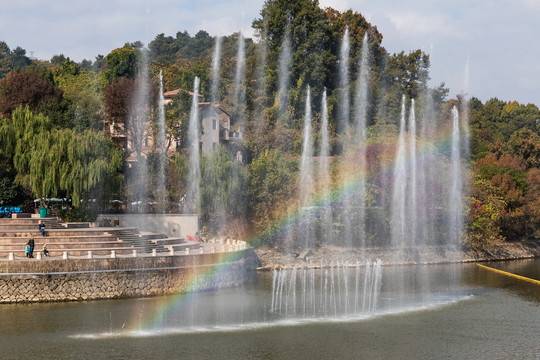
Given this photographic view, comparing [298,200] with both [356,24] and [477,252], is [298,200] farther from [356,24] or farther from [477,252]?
[356,24]

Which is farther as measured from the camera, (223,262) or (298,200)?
(298,200)

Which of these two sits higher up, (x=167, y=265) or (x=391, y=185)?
(x=391, y=185)

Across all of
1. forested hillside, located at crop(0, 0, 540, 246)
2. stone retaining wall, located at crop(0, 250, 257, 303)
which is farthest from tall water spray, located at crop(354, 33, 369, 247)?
stone retaining wall, located at crop(0, 250, 257, 303)

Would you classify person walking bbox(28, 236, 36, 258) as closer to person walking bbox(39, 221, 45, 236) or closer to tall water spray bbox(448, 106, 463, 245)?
person walking bbox(39, 221, 45, 236)

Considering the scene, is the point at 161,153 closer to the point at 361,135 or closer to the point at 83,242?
the point at 83,242

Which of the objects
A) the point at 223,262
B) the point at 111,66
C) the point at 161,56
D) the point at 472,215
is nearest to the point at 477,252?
the point at 472,215

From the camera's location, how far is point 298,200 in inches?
2279

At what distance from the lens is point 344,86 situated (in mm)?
84500

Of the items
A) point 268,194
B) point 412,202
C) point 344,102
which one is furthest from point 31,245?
point 344,102

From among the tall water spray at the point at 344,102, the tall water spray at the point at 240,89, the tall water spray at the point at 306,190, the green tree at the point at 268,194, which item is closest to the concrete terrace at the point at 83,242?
the green tree at the point at 268,194

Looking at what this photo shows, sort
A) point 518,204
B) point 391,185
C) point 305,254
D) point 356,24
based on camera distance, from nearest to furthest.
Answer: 1. point 305,254
2. point 391,185
3. point 518,204
4. point 356,24

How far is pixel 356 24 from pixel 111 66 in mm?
37267

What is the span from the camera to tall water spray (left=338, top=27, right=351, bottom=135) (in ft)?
268

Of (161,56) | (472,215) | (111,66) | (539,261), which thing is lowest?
(539,261)
